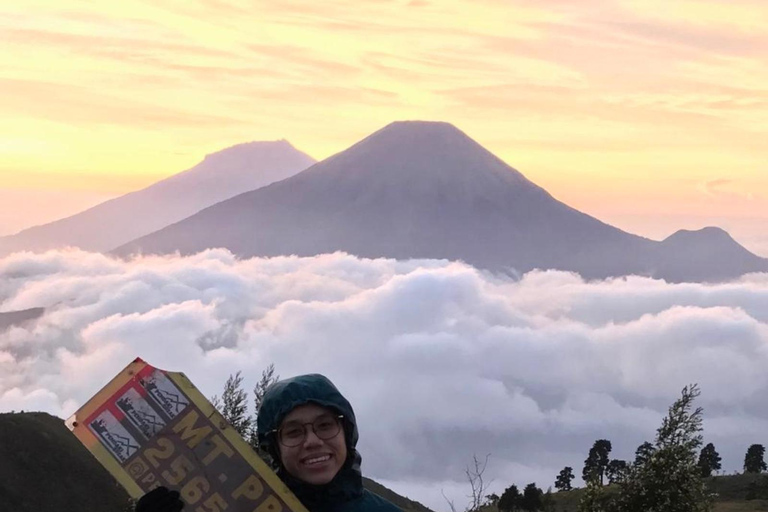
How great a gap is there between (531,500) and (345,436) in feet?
343

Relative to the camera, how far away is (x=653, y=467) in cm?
3581

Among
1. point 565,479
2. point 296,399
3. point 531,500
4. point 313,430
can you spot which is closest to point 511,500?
point 531,500

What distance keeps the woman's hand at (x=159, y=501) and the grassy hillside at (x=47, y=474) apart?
282 ft

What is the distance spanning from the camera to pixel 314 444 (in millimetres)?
7828

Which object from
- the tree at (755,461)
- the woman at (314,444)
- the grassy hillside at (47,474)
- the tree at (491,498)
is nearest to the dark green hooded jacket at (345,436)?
the woman at (314,444)

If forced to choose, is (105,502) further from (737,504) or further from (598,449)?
(598,449)

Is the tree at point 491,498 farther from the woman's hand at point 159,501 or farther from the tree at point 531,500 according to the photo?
the tree at point 531,500

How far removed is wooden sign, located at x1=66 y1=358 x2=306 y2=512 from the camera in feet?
27.1

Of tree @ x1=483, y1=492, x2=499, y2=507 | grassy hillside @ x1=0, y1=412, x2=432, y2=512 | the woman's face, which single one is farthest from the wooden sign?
grassy hillside @ x1=0, y1=412, x2=432, y2=512

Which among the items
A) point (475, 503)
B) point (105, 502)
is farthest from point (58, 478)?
point (475, 503)

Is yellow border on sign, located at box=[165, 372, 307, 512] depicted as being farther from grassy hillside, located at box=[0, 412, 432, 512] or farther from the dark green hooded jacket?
grassy hillside, located at box=[0, 412, 432, 512]

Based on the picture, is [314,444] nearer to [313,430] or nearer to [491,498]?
[313,430]

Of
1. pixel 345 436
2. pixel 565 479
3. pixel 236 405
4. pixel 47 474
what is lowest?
pixel 565 479

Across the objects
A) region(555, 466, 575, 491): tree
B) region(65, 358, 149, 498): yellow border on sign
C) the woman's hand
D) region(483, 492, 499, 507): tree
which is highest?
region(65, 358, 149, 498): yellow border on sign
